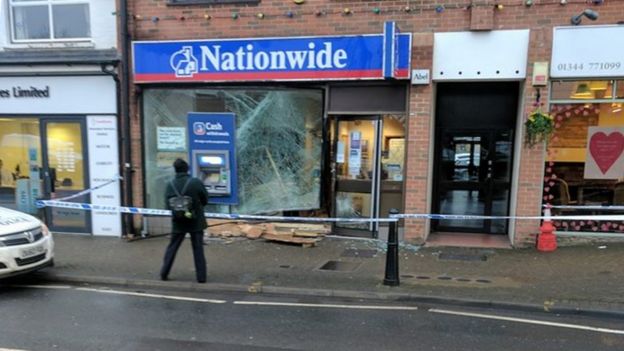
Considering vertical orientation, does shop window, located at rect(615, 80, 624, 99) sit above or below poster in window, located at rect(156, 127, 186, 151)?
above

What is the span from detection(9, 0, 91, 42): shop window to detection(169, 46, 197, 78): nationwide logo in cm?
206

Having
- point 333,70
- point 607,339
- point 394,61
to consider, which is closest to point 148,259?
point 333,70

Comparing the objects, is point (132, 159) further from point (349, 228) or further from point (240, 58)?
point (349, 228)

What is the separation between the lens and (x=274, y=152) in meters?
10.0

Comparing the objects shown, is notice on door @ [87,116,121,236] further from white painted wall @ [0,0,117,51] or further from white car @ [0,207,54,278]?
white car @ [0,207,54,278]

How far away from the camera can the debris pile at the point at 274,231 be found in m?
9.40

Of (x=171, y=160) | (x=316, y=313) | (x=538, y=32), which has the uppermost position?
(x=538, y=32)

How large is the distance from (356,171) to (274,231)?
6.33ft

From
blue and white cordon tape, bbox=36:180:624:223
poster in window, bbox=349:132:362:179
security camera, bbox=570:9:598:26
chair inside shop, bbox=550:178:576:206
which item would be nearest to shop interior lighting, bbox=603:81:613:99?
security camera, bbox=570:9:598:26

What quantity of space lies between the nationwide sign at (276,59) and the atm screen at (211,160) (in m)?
1.48

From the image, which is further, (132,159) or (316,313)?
(132,159)

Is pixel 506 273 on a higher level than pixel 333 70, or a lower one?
lower

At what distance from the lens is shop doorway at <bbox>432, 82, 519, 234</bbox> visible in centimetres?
962

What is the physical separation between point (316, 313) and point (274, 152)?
181 inches
